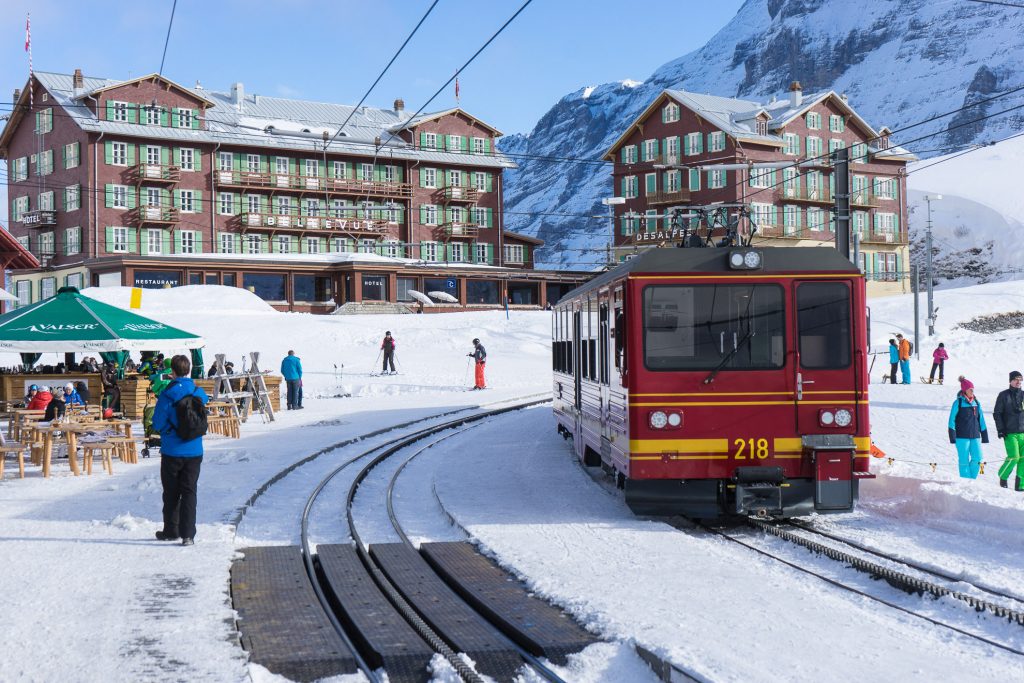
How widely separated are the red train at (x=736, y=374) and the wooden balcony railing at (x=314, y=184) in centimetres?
5344

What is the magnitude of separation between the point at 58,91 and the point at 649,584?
58717 millimetres

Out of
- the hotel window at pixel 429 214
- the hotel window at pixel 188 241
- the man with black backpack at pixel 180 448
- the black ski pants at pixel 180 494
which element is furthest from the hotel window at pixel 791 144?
the black ski pants at pixel 180 494

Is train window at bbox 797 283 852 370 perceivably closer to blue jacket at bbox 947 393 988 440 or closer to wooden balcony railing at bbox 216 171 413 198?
blue jacket at bbox 947 393 988 440

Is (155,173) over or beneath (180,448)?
over

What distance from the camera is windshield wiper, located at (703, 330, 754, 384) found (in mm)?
10266

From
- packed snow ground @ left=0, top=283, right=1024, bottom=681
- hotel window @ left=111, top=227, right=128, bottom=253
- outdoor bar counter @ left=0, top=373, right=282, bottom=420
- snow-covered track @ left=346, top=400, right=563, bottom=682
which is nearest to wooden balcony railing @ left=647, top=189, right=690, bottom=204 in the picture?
hotel window @ left=111, top=227, right=128, bottom=253

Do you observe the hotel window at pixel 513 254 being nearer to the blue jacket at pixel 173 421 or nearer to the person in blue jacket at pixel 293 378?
the person in blue jacket at pixel 293 378

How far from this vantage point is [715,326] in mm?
10344

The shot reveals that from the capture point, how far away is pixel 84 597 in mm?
7477

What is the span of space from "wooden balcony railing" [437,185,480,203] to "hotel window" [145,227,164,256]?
17.3 m

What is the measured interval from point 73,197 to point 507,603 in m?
56.3

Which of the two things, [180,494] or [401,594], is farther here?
[180,494]

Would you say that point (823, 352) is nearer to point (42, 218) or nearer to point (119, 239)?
point (119, 239)

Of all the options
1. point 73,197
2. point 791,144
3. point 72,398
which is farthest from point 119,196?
point 72,398
